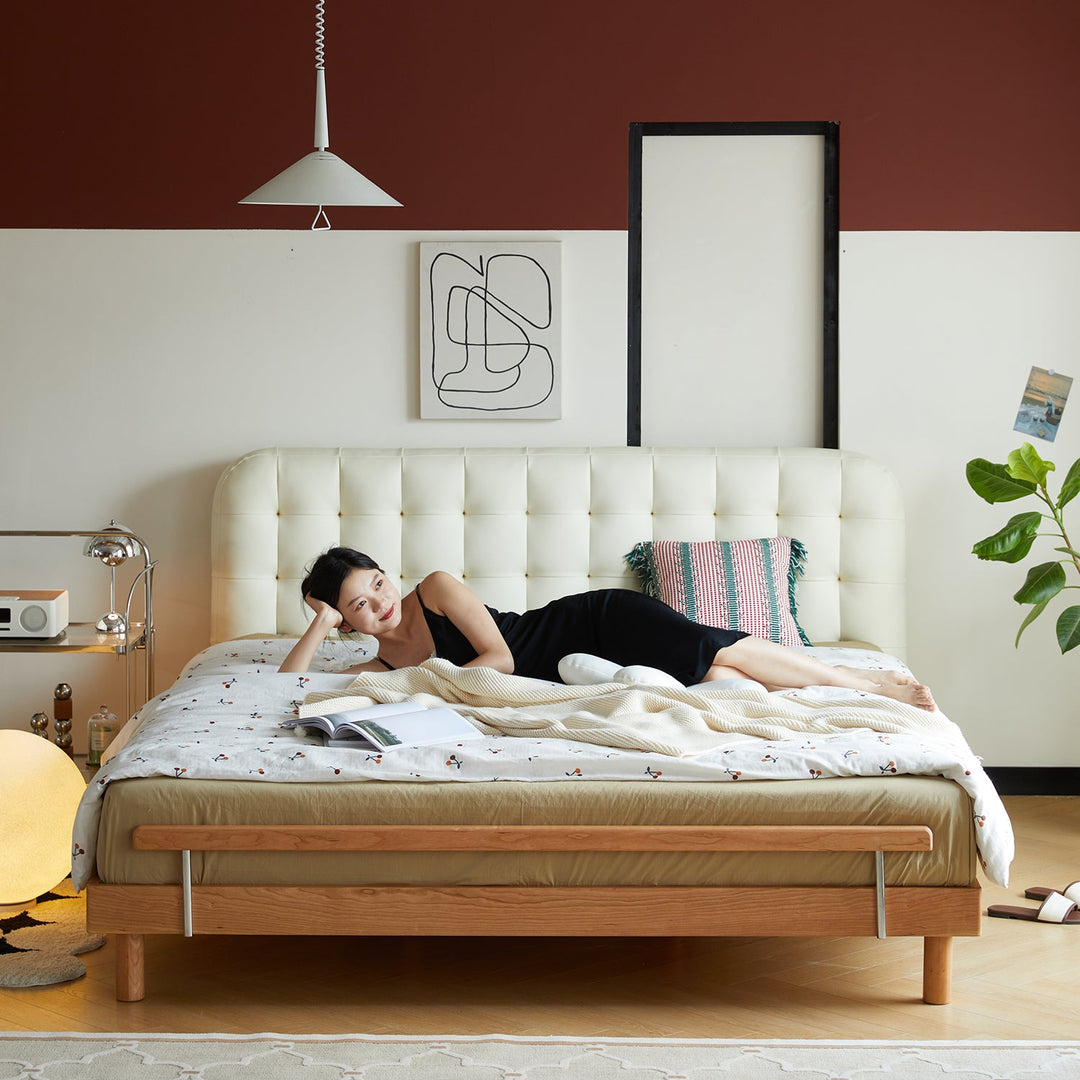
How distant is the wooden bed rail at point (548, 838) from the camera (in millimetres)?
2605

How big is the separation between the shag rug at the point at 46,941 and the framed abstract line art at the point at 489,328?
1934 mm

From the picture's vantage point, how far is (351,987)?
281 centimetres

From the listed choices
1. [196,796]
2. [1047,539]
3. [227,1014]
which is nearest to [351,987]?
[227,1014]

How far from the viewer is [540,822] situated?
8.67 ft

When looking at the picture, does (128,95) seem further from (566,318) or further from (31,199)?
(566,318)

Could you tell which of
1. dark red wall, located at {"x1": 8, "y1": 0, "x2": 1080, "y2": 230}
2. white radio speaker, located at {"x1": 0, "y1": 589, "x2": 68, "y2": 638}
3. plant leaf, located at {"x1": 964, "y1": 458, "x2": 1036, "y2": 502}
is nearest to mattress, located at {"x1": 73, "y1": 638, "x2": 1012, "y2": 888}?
white radio speaker, located at {"x1": 0, "y1": 589, "x2": 68, "y2": 638}

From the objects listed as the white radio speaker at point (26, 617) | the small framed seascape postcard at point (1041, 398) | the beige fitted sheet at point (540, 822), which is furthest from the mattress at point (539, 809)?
the small framed seascape postcard at point (1041, 398)

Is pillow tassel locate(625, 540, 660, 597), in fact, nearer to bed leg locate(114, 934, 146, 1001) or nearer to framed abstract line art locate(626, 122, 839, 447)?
framed abstract line art locate(626, 122, 839, 447)

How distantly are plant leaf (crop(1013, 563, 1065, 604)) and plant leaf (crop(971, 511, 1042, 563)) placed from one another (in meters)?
0.08

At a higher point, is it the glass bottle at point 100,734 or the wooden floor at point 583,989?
the glass bottle at point 100,734

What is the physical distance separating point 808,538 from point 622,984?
193 cm

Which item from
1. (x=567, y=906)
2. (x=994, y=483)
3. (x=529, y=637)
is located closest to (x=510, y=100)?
(x=529, y=637)

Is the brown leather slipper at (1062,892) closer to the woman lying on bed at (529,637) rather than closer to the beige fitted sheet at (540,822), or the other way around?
the woman lying on bed at (529,637)

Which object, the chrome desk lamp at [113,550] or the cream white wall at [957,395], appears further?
the cream white wall at [957,395]
